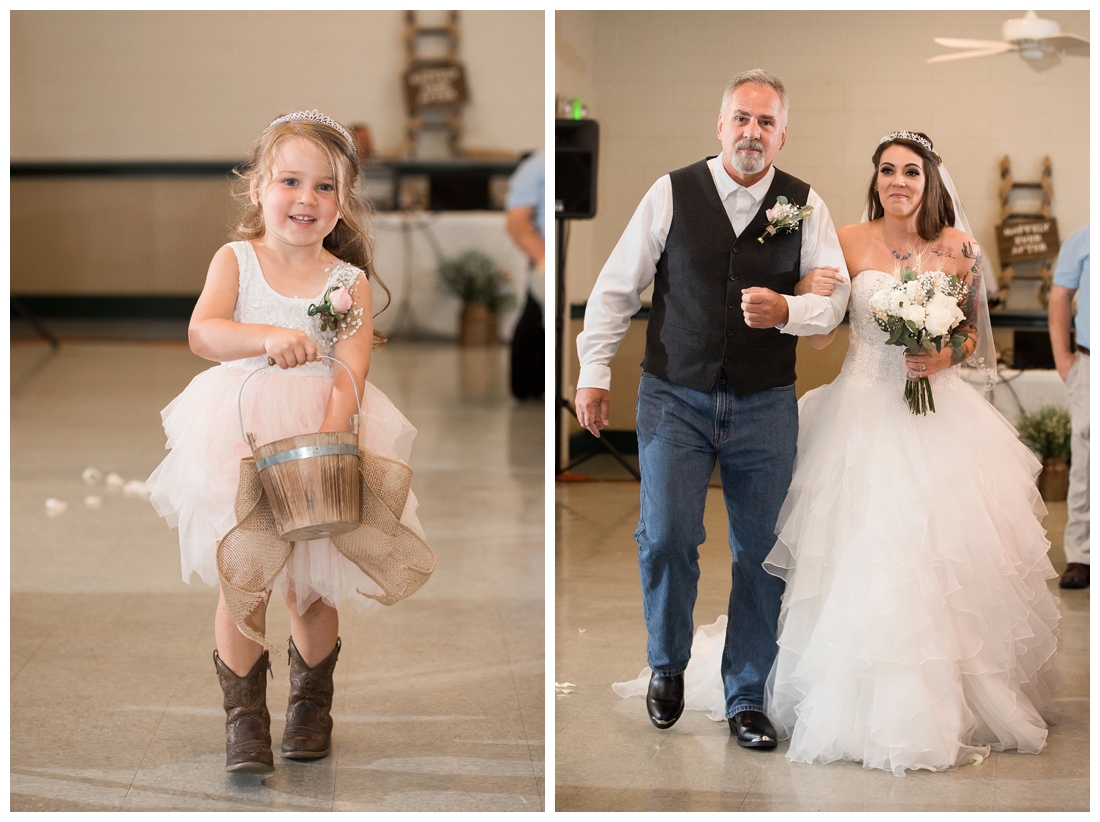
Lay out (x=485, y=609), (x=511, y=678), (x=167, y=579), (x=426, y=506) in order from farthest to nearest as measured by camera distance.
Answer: (x=426, y=506)
(x=167, y=579)
(x=485, y=609)
(x=511, y=678)

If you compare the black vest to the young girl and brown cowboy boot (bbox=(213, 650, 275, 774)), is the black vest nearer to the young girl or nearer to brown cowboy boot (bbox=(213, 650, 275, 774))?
the young girl

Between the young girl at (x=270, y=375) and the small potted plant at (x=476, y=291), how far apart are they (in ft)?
27.4

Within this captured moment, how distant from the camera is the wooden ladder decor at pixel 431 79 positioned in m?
11.9

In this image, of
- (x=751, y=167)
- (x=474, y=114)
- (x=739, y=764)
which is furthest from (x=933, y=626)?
(x=474, y=114)

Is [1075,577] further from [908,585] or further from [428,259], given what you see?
[428,259]

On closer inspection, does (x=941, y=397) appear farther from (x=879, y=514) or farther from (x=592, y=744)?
(x=592, y=744)

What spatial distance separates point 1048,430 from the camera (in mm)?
3076

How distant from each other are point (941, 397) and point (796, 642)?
67 cm

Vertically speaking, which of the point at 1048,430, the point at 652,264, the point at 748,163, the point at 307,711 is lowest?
the point at 307,711

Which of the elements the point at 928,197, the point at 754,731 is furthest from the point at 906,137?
the point at 754,731

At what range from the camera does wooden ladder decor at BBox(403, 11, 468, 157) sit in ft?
39.1

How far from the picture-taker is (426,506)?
17.2 feet

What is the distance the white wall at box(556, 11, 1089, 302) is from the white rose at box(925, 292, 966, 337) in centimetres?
26

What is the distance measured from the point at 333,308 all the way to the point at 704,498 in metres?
Answer: 0.92
